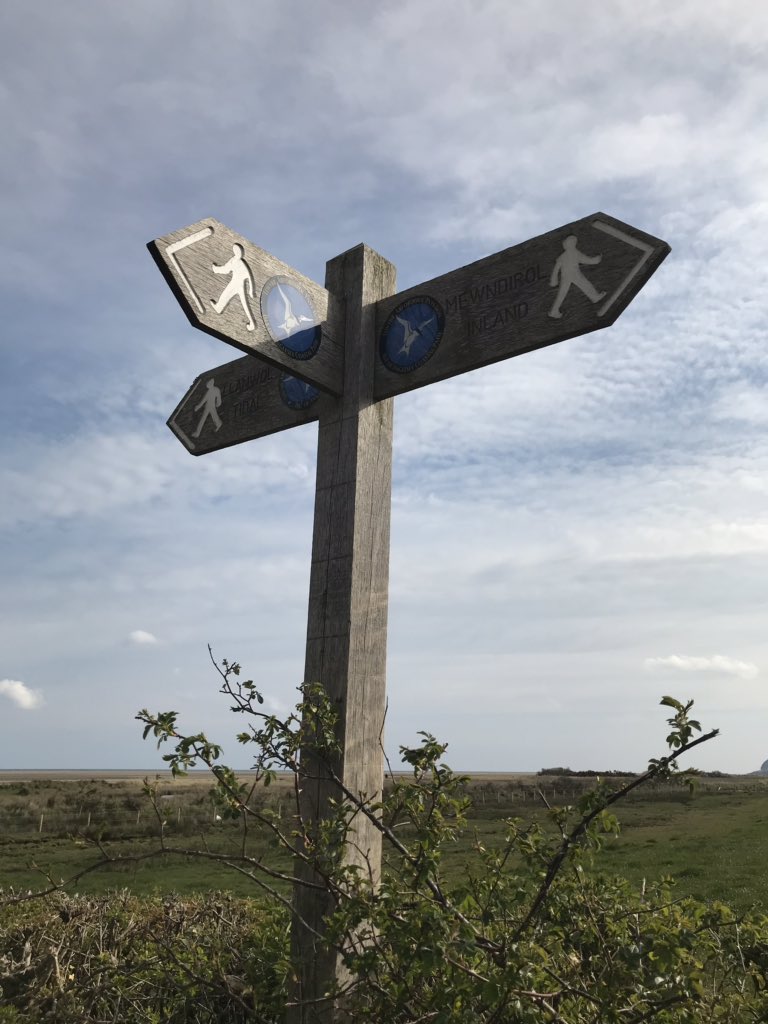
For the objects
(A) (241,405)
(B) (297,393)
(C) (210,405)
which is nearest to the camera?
(B) (297,393)

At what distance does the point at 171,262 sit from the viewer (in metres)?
2.79

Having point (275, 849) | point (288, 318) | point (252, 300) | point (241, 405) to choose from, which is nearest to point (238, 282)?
point (252, 300)

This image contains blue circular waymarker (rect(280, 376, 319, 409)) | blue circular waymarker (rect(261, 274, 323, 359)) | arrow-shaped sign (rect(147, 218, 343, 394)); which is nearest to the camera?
arrow-shaped sign (rect(147, 218, 343, 394))

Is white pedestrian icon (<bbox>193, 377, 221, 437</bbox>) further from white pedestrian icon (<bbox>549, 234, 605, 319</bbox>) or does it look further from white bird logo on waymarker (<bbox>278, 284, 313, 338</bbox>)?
white pedestrian icon (<bbox>549, 234, 605, 319</bbox>)

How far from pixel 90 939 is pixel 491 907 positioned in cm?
284

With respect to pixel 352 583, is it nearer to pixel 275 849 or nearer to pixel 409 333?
pixel 409 333

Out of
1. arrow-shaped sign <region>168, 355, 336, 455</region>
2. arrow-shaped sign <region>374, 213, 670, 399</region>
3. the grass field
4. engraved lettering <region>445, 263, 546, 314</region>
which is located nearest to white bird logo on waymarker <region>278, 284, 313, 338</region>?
arrow-shaped sign <region>168, 355, 336, 455</region>

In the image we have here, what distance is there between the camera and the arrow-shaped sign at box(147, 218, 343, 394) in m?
2.84

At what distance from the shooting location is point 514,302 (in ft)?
9.87

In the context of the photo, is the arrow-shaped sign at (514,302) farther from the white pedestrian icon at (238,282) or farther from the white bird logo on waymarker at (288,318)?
the white pedestrian icon at (238,282)

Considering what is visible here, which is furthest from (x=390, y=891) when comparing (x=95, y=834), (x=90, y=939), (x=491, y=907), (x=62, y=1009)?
(x=90, y=939)

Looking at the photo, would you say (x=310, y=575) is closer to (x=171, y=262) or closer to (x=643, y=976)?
(x=171, y=262)

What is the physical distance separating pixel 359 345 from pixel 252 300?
509 mm

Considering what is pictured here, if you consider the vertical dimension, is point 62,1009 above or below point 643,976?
below
